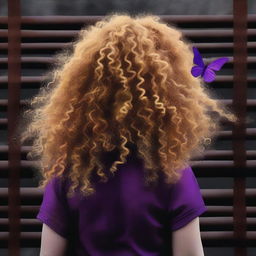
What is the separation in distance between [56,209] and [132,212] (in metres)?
0.33

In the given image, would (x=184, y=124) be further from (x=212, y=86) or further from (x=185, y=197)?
(x=212, y=86)

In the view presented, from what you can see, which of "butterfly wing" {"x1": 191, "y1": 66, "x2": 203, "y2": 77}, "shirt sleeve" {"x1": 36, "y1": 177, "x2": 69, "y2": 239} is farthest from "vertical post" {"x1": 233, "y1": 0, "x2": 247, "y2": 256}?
"shirt sleeve" {"x1": 36, "y1": 177, "x2": 69, "y2": 239}

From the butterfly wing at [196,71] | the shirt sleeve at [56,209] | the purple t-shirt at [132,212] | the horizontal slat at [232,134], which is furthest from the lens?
the horizontal slat at [232,134]

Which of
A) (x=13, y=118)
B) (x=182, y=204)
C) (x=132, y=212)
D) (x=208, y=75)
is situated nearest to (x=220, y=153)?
(x=208, y=75)

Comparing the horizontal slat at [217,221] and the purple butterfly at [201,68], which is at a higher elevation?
the purple butterfly at [201,68]

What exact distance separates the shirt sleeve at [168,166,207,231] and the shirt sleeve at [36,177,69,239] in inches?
16.8

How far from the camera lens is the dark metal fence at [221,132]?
3.91 m

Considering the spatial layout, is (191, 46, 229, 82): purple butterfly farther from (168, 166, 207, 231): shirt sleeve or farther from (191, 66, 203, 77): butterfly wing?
(168, 166, 207, 231): shirt sleeve

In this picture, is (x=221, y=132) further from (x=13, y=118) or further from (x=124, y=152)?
(x=124, y=152)

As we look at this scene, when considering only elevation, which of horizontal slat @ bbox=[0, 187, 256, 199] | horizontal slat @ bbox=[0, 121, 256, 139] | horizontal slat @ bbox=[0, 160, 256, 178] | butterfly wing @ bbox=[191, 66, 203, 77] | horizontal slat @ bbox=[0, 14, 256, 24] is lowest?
horizontal slat @ bbox=[0, 187, 256, 199]

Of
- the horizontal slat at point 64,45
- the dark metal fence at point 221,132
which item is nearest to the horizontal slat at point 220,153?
the dark metal fence at point 221,132

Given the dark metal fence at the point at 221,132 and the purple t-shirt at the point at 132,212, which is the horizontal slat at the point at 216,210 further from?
the purple t-shirt at the point at 132,212

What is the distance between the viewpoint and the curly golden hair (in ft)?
8.24

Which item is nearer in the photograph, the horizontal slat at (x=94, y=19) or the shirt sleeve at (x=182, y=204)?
the shirt sleeve at (x=182, y=204)
